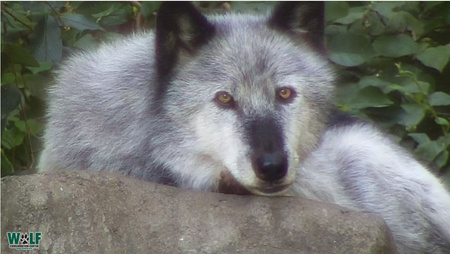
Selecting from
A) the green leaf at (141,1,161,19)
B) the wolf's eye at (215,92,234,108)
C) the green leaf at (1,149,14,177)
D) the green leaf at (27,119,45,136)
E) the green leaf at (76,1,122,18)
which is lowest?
the green leaf at (1,149,14,177)

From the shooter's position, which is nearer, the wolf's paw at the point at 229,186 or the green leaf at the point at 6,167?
the wolf's paw at the point at 229,186

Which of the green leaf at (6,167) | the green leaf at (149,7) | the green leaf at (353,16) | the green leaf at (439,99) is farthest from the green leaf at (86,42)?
the green leaf at (439,99)

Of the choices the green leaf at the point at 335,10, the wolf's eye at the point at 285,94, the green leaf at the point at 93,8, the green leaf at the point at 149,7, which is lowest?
the green leaf at the point at 149,7

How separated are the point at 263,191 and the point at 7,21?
100 inches

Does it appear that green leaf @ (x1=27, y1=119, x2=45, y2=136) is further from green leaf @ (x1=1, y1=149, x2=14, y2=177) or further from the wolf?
the wolf

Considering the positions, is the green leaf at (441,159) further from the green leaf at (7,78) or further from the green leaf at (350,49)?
the green leaf at (7,78)

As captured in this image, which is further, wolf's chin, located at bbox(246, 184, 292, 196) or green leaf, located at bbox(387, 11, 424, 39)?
green leaf, located at bbox(387, 11, 424, 39)

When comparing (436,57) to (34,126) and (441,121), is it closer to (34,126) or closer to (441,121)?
(441,121)

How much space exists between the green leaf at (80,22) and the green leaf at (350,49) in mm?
1605

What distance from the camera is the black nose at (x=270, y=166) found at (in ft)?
13.0

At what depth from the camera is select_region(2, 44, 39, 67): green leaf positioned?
5.73 metres

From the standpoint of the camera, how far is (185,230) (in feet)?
13.0

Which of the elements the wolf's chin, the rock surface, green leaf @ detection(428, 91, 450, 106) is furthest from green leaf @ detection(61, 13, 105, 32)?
green leaf @ detection(428, 91, 450, 106)

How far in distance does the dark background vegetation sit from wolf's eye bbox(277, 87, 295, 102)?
158 cm
